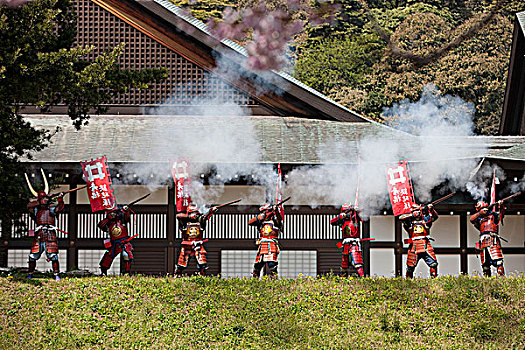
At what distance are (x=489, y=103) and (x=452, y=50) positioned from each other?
4.51 metres

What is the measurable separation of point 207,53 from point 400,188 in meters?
7.29

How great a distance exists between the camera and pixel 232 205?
73.8 feet

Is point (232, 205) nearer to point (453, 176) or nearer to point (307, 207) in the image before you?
point (307, 207)

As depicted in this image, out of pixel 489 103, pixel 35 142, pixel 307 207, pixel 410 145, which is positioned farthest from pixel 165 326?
pixel 489 103

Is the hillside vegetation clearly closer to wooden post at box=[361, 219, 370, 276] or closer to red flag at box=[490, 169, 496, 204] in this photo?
wooden post at box=[361, 219, 370, 276]

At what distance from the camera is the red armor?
20172 mm

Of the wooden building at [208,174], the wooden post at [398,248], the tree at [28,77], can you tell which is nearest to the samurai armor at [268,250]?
the wooden building at [208,174]

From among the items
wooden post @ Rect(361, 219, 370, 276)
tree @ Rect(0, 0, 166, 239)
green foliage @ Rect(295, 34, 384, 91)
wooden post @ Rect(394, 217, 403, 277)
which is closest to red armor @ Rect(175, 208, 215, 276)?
tree @ Rect(0, 0, 166, 239)

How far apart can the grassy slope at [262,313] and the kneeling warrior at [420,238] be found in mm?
1612

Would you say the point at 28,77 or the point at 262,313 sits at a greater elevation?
the point at 28,77

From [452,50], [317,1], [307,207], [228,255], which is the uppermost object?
[317,1]

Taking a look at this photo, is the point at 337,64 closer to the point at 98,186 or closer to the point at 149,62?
the point at 149,62

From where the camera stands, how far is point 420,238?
1989 cm

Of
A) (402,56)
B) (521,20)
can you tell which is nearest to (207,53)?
(521,20)
